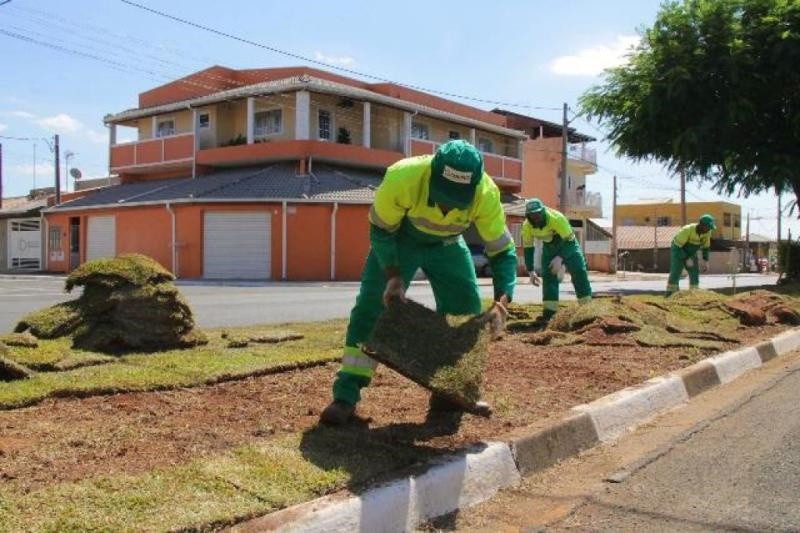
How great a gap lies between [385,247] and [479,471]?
133 centimetres

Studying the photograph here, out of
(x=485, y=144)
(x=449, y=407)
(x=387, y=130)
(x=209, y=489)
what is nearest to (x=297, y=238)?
(x=387, y=130)

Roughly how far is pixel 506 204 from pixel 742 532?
3509 cm

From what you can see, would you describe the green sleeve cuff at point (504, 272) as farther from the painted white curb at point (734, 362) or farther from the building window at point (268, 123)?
the building window at point (268, 123)

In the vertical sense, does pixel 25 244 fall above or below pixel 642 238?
below

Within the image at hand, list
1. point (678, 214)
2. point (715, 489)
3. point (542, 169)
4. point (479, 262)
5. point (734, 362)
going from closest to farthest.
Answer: point (715, 489) < point (734, 362) < point (479, 262) < point (542, 169) < point (678, 214)

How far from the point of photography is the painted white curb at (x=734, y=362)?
748 cm

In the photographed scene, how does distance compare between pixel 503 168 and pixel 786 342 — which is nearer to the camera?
pixel 786 342

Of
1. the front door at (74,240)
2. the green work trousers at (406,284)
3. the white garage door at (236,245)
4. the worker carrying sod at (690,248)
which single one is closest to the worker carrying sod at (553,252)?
the worker carrying sod at (690,248)

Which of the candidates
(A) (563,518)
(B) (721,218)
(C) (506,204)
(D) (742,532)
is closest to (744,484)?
(D) (742,532)

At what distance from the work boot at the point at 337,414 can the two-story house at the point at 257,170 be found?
24.1 meters

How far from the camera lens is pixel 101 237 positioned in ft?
111

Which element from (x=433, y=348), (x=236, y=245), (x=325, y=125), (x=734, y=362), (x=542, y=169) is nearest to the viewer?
(x=433, y=348)

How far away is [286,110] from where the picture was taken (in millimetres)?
33031

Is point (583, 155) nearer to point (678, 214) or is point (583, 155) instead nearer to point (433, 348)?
point (678, 214)
